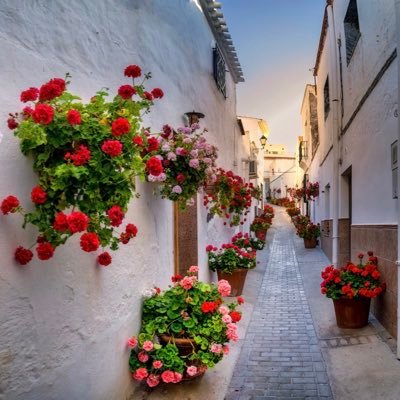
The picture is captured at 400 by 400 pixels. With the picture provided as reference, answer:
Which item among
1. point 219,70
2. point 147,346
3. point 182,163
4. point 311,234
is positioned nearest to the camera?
point 147,346

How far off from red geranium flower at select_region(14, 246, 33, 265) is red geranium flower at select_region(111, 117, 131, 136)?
2.76ft

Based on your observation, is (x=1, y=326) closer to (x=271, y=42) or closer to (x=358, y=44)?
(x=358, y=44)

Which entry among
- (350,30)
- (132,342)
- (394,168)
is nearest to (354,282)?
(394,168)

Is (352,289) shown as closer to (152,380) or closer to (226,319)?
(226,319)

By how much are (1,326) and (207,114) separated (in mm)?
6682

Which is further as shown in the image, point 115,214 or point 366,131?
point 366,131

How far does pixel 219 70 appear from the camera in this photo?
989cm

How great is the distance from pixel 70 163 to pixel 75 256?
97 cm

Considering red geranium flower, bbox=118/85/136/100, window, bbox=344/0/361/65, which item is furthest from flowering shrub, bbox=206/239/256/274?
Result: red geranium flower, bbox=118/85/136/100

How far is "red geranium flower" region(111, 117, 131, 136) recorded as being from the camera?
2.54 metres

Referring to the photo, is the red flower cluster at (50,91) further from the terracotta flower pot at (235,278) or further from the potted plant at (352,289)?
the terracotta flower pot at (235,278)

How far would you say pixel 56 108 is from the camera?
2631mm

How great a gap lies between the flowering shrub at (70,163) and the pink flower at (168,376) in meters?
1.83

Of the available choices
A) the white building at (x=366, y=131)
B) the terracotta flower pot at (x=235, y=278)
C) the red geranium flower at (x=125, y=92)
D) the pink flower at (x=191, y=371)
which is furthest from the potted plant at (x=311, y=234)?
the red geranium flower at (x=125, y=92)
